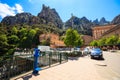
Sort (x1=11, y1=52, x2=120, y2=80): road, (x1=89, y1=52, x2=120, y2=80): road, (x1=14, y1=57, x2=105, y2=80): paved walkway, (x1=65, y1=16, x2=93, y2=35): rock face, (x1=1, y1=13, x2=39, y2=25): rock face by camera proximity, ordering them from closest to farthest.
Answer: (x1=14, y1=57, x2=105, y2=80): paved walkway → (x1=11, y1=52, x2=120, y2=80): road → (x1=89, y1=52, x2=120, y2=80): road → (x1=1, y1=13, x2=39, y2=25): rock face → (x1=65, y1=16, x2=93, y2=35): rock face

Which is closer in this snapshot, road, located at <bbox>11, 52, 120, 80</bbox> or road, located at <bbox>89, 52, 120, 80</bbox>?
road, located at <bbox>11, 52, 120, 80</bbox>

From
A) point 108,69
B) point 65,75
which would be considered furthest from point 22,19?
point 65,75

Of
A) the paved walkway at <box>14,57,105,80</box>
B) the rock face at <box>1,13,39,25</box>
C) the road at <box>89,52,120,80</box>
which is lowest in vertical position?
the road at <box>89,52,120,80</box>

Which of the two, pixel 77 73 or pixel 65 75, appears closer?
pixel 65 75

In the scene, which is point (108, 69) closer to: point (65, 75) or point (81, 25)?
point (65, 75)

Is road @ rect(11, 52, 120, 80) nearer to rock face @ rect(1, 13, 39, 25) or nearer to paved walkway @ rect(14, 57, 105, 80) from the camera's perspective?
paved walkway @ rect(14, 57, 105, 80)

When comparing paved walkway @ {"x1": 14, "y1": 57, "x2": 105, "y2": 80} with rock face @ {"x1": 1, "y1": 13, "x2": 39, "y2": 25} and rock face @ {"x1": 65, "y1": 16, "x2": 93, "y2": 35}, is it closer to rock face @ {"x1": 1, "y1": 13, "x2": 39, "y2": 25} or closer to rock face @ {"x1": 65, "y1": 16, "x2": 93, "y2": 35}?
rock face @ {"x1": 1, "y1": 13, "x2": 39, "y2": 25}

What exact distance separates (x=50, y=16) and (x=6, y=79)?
4656 inches

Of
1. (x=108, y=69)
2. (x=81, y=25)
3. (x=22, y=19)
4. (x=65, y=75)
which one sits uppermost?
(x=81, y=25)

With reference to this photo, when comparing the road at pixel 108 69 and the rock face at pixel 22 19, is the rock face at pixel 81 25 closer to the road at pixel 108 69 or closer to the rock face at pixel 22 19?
the rock face at pixel 22 19

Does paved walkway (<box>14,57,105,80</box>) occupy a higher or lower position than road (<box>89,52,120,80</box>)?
higher

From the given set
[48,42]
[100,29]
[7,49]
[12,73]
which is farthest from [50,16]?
[12,73]

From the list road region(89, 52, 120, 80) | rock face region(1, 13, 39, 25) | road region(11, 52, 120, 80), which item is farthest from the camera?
rock face region(1, 13, 39, 25)

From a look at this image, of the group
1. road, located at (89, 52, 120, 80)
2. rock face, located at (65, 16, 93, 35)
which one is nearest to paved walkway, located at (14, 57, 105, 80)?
road, located at (89, 52, 120, 80)
